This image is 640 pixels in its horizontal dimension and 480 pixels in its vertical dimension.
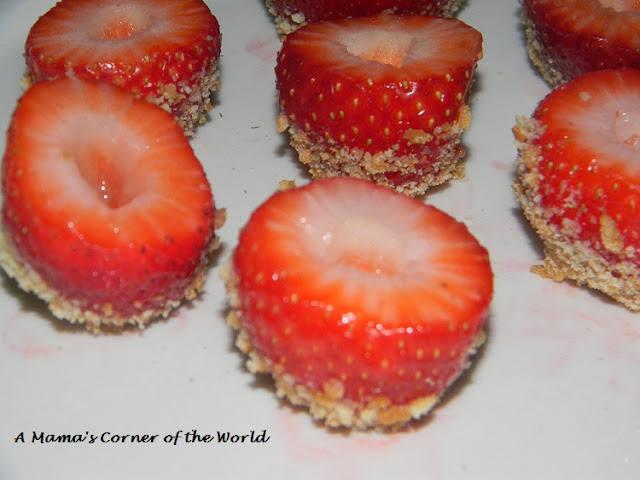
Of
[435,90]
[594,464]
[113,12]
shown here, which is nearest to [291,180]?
[435,90]

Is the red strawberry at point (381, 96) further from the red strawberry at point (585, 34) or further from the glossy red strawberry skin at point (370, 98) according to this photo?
the red strawberry at point (585, 34)

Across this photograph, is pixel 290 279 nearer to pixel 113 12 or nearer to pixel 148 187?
pixel 148 187

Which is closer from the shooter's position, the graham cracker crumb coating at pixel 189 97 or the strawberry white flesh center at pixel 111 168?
the strawberry white flesh center at pixel 111 168

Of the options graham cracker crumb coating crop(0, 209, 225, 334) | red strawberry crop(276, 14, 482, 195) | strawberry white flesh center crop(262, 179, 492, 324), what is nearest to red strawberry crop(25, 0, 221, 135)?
red strawberry crop(276, 14, 482, 195)

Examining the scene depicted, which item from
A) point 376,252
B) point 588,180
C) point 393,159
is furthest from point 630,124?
point 376,252

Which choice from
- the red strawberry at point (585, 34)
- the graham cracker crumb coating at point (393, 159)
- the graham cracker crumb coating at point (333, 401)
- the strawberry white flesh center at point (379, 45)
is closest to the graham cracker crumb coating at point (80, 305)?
the graham cracker crumb coating at point (333, 401)

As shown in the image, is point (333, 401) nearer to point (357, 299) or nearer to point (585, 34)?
point (357, 299)

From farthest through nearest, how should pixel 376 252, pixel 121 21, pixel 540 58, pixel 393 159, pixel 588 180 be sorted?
pixel 540 58
pixel 121 21
pixel 393 159
pixel 588 180
pixel 376 252
